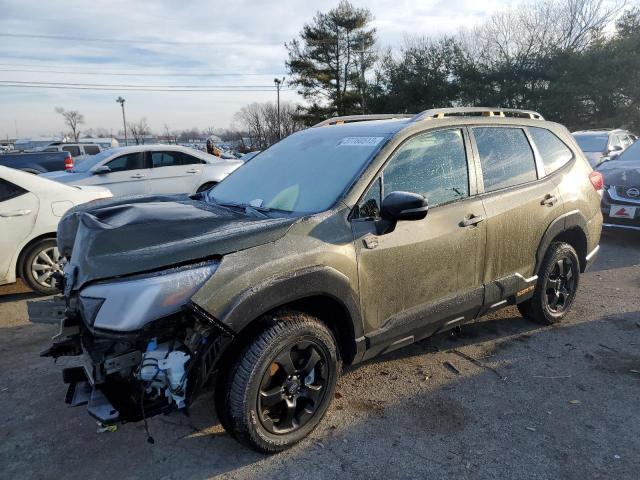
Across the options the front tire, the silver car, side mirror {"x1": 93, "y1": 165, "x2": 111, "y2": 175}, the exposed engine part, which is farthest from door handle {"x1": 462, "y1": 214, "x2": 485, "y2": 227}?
side mirror {"x1": 93, "y1": 165, "x2": 111, "y2": 175}

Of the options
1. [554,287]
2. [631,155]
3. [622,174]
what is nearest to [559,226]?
[554,287]

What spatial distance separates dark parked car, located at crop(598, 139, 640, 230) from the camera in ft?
23.9

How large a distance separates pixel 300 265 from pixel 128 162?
26.7ft

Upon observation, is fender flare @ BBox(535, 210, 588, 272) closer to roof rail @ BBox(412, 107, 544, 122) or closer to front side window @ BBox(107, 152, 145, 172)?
roof rail @ BBox(412, 107, 544, 122)

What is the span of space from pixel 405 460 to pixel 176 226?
5.74 feet

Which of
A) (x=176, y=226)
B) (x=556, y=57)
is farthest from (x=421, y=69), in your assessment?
(x=176, y=226)

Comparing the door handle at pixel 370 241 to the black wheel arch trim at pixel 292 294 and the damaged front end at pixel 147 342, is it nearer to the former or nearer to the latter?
the black wheel arch trim at pixel 292 294

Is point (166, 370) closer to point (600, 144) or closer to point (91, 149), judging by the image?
point (600, 144)

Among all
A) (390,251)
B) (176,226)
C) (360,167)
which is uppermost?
(360,167)

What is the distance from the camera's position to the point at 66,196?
18.1 ft

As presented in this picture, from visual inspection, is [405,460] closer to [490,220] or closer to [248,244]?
[248,244]

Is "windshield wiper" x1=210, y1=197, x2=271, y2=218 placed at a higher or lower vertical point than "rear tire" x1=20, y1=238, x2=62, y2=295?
higher

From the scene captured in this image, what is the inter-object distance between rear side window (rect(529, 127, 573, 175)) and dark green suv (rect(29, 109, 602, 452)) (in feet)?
0.11

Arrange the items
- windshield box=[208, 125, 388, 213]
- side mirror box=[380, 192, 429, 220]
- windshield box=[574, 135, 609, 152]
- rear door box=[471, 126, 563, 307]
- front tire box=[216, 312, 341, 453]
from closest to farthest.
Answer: front tire box=[216, 312, 341, 453] → side mirror box=[380, 192, 429, 220] → windshield box=[208, 125, 388, 213] → rear door box=[471, 126, 563, 307] → windshield box=[574, 135, 609, 152]
